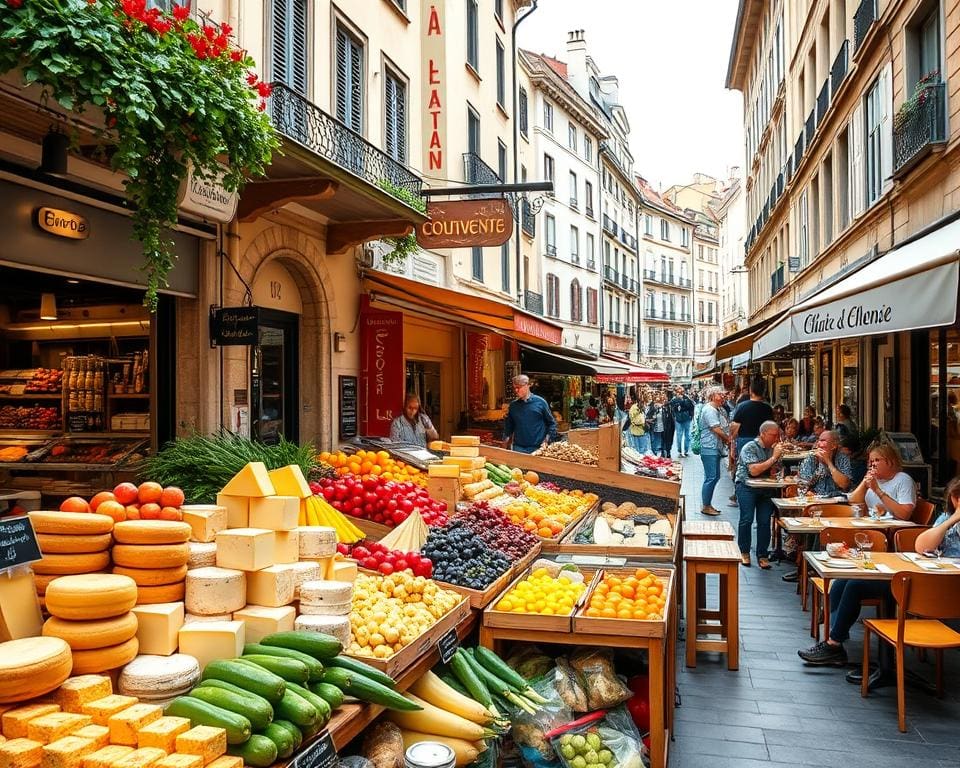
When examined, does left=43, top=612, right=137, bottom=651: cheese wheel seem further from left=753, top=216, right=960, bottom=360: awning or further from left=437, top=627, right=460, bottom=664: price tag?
left=753, top=216, right=960, bottom=360: awning

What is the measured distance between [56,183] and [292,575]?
4.38 metres

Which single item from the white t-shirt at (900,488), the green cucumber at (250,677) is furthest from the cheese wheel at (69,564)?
the white t-shirt at (900,488)

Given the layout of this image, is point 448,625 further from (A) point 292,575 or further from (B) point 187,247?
(B) point 187,247

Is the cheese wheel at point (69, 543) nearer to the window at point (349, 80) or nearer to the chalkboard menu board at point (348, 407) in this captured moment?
the chalkboard menu board at point (348, 407)

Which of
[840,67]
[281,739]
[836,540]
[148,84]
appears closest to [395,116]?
[148,84]

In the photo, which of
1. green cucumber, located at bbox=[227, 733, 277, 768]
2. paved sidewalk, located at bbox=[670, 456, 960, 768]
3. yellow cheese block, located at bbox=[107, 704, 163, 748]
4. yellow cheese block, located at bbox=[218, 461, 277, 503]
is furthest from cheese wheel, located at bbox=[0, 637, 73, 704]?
paved sidewalk, located at bbox=[670, 456, 960, 768]

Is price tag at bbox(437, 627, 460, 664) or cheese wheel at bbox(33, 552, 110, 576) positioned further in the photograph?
price tag at bbox(437, 627, 460, 664)

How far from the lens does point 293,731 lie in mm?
2846

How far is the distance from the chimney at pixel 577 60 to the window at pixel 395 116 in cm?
3393

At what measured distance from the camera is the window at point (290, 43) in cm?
956

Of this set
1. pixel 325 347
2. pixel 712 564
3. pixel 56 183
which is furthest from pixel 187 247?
pixel 712 564

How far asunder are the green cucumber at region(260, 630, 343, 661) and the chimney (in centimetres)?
4520

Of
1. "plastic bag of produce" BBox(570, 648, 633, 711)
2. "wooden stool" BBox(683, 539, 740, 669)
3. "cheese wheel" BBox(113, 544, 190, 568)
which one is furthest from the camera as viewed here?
"wooden stool" BBox(683, 539, 740, 669)

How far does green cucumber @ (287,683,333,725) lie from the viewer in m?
2.99
